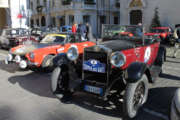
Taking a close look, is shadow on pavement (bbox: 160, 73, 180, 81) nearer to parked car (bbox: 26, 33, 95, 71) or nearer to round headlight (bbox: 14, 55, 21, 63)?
parked car (bbox: 26, 33, 95, 71)

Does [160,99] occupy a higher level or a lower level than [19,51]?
lower

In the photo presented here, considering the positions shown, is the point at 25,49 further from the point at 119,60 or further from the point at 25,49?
the point at 119,60

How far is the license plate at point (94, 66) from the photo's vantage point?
3998 mm

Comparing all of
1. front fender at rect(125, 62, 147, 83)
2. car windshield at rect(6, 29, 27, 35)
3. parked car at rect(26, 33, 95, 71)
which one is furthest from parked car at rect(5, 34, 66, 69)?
car windshield at rect(6, 29, 27, 35)

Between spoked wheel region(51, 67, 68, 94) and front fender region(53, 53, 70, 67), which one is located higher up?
front fender region(53, 53, 70, 67)

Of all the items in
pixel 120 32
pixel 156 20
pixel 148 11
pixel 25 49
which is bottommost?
pixel 25 49

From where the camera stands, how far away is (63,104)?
14.3 ft

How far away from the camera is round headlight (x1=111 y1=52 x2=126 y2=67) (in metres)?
3.79

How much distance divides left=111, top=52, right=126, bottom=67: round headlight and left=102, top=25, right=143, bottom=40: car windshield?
5.65ft

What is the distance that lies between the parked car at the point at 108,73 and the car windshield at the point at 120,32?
33 cm

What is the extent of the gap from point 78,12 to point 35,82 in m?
24.5

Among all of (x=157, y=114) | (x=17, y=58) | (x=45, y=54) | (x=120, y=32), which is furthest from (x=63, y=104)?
(x=17, y=58)

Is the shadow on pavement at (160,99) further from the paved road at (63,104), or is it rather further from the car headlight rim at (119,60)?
the car headlight rim at (119,60)

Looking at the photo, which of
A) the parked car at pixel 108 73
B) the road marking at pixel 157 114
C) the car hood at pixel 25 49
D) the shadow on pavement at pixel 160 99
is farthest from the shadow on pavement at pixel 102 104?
the car hood at pixel 25 49
